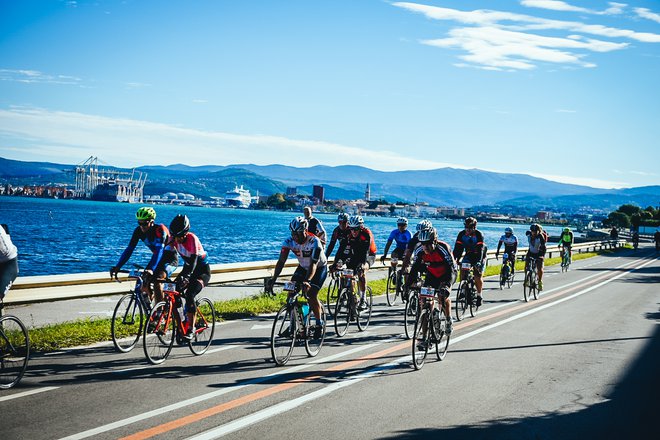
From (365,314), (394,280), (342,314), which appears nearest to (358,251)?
(365,314)

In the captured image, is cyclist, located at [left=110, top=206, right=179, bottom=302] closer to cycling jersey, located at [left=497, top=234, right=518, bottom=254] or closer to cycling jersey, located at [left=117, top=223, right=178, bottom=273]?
cycling jersey, located at [left=117, top=223, right=178, bottom=273]

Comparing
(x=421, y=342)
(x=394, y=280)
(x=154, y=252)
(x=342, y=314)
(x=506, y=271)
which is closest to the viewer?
(x=421, y=342)

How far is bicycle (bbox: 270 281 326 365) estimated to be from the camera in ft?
29.5

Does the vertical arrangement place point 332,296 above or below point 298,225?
below

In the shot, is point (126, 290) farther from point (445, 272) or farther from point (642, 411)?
point (642, 411)

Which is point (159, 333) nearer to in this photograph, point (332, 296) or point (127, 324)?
point (127, 324)

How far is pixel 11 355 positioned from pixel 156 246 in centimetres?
276

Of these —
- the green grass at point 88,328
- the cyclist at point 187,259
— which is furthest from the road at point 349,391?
the cyclist at point 187,259

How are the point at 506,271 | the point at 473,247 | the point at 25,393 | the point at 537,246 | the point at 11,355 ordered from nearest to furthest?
1. the point at 25,393
2. the point at 11,355
3. the point at 473,247
4. the point at 537,246
5. the point at 506,271

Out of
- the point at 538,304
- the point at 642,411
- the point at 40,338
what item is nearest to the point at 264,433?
the point at 642,411

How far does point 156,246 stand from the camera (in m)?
9.59

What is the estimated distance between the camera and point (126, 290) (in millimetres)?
12578

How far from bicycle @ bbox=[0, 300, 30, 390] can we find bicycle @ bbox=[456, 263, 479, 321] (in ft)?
30.3

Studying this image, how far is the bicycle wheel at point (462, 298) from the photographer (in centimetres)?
1443
